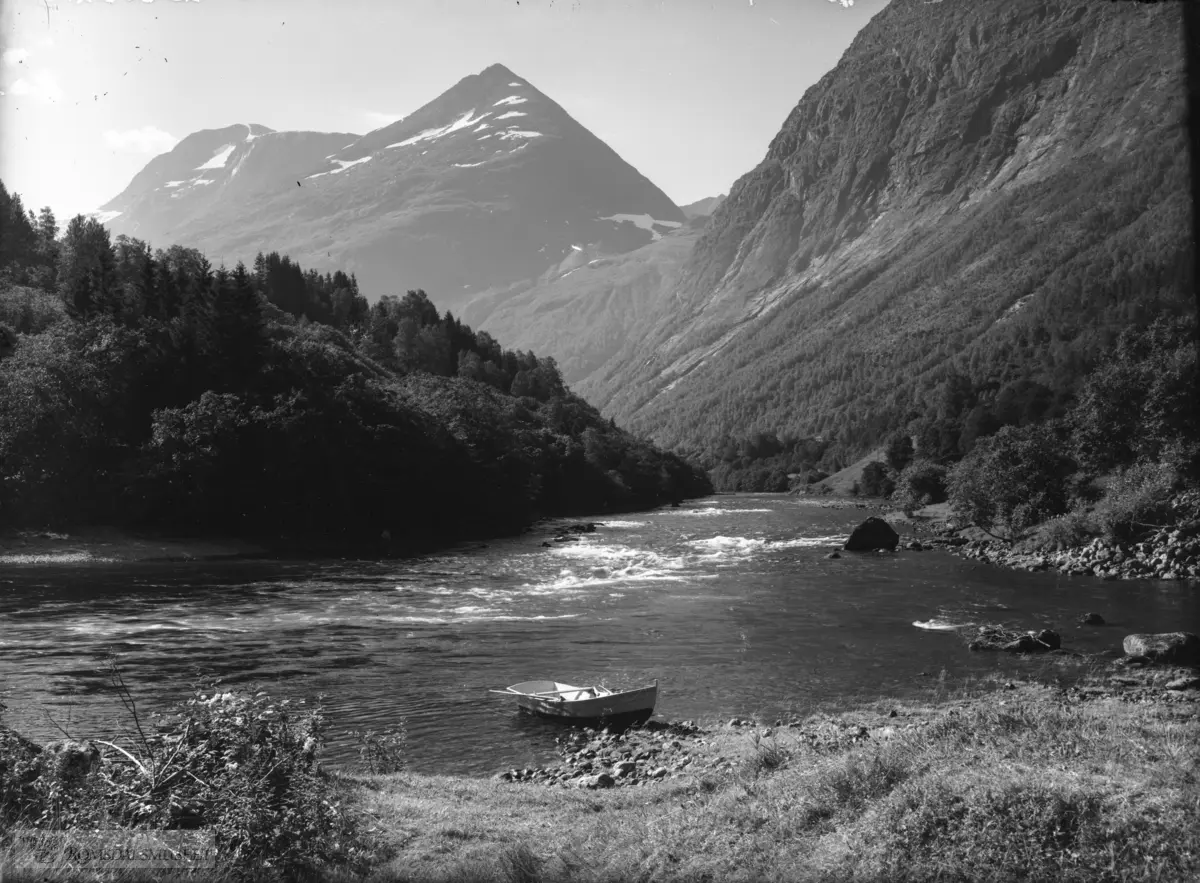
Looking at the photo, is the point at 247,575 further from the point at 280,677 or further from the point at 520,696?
the point at 520,696

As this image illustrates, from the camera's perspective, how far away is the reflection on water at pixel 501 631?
104ft

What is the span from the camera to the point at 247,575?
216 feet

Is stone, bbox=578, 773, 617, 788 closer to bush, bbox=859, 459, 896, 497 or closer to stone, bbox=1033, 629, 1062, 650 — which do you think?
stone, bbox=1033, 629, 1062, 650

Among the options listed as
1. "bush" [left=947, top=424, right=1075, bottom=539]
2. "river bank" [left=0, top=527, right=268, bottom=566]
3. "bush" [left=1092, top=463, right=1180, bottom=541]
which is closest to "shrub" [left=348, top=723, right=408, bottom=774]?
"river bank" [left=0, top=527, right=268, bottom=566]

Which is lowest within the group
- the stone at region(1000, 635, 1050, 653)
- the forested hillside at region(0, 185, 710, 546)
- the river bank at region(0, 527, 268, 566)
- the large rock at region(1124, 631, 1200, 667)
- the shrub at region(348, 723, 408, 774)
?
the stone at region(1000, 635, 1050, 653)

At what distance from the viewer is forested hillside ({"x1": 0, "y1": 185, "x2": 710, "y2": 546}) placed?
82.4m

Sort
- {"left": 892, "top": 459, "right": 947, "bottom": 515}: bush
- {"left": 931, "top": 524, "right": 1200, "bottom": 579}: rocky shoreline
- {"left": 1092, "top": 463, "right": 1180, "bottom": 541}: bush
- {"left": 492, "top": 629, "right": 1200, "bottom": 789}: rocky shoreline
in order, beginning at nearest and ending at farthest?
1. {"left": 492, "top": 629, "right": 1200, "bottom": 789}: rocky shoreline
2. {"left": 931, "top": 524, "right": 1200, "bottom": 579}: rocky shoreline
3. {"left": 1092, "top": 463, "right": 1180, "bottom": 541}: bush
4. {"left": 892, "top": 459, "right": 947, "bottom": 515}: bush

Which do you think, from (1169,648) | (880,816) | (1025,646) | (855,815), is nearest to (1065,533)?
(1025,646)

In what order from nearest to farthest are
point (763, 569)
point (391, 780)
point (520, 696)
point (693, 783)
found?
point (693, 783)
point (391, 780)
point (520, 696)
point (763, 569)

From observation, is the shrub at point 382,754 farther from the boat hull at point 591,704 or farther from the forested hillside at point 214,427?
the forested hillside at point 214,427

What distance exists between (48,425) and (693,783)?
83194mm

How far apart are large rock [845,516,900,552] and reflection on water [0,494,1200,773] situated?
535 centimetres

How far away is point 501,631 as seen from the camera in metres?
45.7

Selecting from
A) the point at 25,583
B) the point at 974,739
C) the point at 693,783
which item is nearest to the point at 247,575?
the point at 25,583
